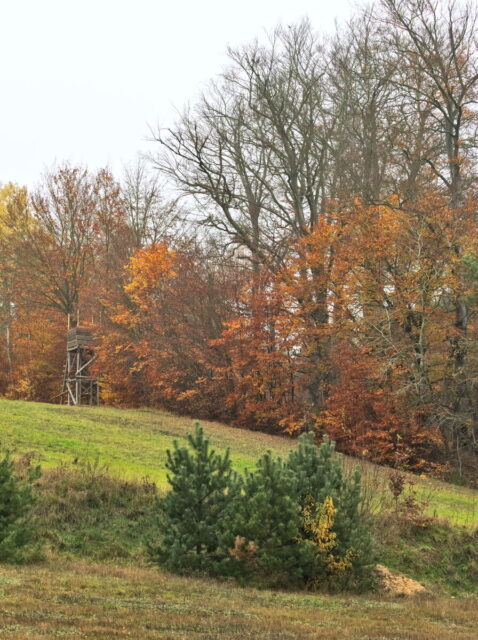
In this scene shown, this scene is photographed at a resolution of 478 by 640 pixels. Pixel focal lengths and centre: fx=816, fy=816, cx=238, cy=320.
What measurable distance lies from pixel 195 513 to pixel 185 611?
306 cm

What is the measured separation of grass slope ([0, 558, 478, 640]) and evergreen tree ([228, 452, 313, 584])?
0.47 meters

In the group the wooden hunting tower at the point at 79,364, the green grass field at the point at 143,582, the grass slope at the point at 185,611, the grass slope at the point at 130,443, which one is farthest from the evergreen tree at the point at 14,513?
the wooden hunting tower at the point at 79,364

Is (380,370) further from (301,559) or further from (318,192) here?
(301,559)

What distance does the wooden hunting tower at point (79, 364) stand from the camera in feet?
134

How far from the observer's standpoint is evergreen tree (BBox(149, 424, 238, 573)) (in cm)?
1138

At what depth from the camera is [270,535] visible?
11.1 m

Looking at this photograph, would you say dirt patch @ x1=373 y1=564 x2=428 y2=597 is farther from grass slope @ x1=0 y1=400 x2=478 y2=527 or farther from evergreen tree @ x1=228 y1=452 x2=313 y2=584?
grass slope @ x1=0 y1=400 x2=478 y2=527

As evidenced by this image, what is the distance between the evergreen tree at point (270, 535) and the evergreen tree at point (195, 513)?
383mm

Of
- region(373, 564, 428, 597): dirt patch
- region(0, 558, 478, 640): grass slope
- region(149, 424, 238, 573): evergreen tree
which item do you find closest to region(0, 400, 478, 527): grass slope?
region(373, 564, 428, 597): dirt patch

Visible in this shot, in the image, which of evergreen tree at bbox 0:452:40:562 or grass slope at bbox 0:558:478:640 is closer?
grass slope at bbox 0:558:478:640

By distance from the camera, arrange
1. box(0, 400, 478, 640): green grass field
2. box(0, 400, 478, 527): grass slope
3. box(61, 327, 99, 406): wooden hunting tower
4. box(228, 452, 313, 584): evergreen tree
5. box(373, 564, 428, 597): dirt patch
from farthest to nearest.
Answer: box(61, 327, 99, 406): wooden hunting tower < box(0, 400, 478, 527): grass slope < box(373, 564, 428, 597): dirt patch < box(228, 452, 313, 584): evergreen tree < box(0, 400, 478, 640): green grass field

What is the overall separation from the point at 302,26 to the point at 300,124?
4.31 metres

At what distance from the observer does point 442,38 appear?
3111 centimetres

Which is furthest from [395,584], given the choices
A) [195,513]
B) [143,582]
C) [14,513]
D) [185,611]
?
[14,513]
